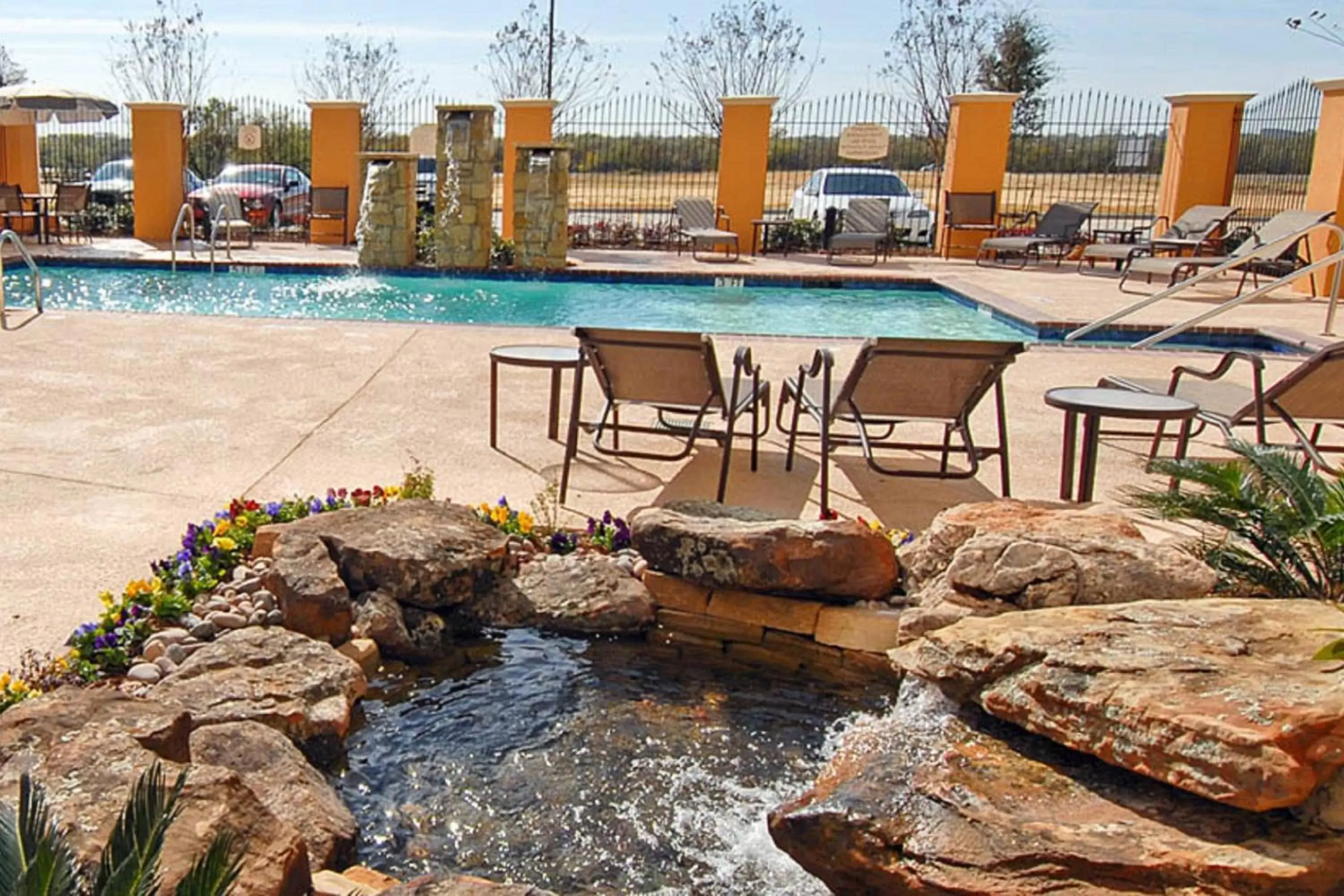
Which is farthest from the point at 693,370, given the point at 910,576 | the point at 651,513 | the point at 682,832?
the point at 682,832

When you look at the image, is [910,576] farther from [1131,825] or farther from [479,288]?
[479,288]

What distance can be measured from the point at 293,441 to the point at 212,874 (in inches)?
164

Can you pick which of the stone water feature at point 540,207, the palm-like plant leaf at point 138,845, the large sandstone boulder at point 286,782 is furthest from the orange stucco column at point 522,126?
the palm-like plant leaf at point 138,845

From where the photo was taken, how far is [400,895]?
209 cm

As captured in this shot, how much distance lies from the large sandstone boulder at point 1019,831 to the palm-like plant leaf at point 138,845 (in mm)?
1354

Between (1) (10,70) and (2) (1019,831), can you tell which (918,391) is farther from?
(1) (10,70)

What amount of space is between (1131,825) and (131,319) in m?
8.38

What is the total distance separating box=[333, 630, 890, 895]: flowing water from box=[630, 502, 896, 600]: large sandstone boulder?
0.28 meters

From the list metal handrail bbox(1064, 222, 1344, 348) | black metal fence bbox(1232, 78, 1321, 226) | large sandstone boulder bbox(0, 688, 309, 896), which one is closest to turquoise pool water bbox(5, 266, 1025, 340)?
metal handrail bbox(1064, 222, 1344, 348)

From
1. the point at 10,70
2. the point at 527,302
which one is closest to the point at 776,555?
the point at 527,302

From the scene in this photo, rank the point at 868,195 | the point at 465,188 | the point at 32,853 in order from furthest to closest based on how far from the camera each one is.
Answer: the point at 868,195 → the point at 465,188 → the point at 32,853

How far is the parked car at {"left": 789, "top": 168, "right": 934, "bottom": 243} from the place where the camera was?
18.2 metres

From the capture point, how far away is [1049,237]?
52.7ft

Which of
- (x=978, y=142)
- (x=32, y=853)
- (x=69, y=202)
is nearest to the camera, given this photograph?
(x=32, y=853)
